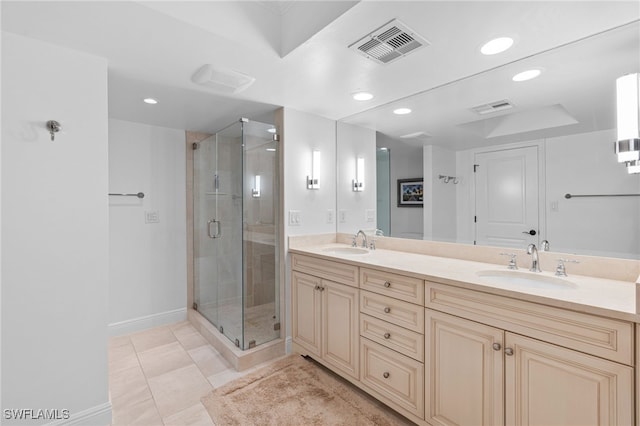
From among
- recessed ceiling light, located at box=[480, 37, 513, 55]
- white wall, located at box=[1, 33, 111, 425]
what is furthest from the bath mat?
recessed ceiling light, located at box=[480, 37, 513, 55]

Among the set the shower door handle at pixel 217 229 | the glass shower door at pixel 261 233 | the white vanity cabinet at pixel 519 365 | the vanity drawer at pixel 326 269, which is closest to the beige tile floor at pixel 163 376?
the glass shower door at pixel 261 233

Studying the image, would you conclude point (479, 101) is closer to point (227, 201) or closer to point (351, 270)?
point (351, 270)

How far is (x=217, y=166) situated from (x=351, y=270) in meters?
1.80

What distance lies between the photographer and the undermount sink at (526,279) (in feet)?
4.78

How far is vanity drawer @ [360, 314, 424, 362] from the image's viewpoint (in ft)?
5.26

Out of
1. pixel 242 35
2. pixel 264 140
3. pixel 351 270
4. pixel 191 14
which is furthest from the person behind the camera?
pixel 264 140

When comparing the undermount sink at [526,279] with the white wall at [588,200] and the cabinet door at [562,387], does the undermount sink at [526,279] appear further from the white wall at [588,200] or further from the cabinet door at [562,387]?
the cabinet door at [562,387]

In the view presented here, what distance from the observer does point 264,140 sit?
261 centimetres

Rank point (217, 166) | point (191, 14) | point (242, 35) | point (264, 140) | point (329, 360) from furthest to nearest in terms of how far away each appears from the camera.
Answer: point (217, 166), point (264, 140), point (329, 360), point (242, 35), point (191, 14)

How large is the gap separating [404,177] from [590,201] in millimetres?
1242

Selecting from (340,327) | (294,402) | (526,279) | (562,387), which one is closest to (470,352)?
(562,387)

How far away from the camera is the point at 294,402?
187 cm

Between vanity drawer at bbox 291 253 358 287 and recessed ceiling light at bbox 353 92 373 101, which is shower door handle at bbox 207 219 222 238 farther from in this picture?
recessed ceiling light at bbox 353 92 373 101

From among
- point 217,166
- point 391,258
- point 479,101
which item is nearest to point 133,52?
point 217,166
